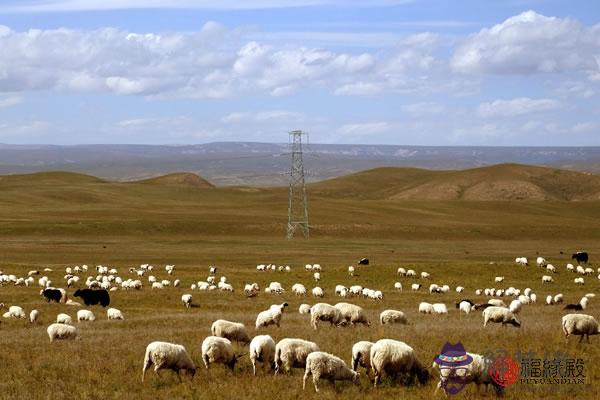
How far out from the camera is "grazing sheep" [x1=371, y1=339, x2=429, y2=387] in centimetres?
1549

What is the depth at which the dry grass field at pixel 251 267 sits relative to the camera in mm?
15859

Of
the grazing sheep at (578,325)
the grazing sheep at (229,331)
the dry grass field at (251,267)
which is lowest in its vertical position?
the dry grass field at (251,267)

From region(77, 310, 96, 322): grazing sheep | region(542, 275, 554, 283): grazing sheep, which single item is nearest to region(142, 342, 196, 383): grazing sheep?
region(77, 310, 96, 322): grazing sheep

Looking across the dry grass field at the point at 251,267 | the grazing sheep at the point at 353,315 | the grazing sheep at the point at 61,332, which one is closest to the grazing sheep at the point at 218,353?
the dry grass field at the point at 251,267

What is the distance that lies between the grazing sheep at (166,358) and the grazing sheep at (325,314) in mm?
7031

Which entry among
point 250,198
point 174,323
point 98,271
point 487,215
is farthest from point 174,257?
point 250,198

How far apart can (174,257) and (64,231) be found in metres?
26.2

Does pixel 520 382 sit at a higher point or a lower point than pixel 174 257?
higher

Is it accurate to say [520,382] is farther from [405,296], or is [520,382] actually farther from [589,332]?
[405,296]

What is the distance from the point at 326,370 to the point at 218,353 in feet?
9.49

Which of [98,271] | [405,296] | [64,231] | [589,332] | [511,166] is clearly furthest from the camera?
[511,166]

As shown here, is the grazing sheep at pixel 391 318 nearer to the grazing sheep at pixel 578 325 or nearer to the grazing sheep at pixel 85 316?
the grazing sheep at pixel 578 325

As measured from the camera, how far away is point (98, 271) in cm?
4931

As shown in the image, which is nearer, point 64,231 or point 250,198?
point 64,231
